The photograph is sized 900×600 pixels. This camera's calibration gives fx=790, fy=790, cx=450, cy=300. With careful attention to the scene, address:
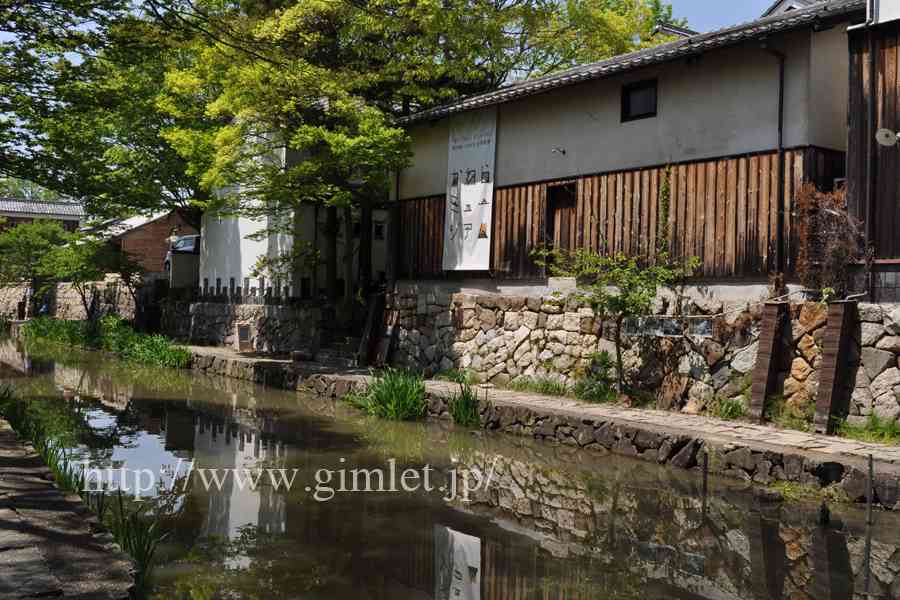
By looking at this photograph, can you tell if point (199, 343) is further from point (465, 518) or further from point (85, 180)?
point (465, 518)

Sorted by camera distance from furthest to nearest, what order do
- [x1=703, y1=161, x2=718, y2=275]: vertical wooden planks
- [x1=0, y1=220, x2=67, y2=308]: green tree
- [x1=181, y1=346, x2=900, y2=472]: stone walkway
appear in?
[x1=0, y1=220, x2=67, y2=308]: green tree
[x1=703, y1=161, x2=718, y2=275]: vertical wooden planks
[x1=181, y1=346, x2=900, y2=472]: stone walkway

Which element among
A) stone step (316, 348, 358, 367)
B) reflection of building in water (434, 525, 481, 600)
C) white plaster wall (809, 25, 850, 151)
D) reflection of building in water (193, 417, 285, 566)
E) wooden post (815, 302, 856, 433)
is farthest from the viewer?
stone step (316, 348, 358, 367)

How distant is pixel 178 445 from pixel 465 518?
534 centimetres

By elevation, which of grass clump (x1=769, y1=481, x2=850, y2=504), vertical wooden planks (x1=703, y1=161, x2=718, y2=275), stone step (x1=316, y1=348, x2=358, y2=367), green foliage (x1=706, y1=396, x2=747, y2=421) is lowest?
grass clump (x1=769, y1=481, x2=850, y2=504)

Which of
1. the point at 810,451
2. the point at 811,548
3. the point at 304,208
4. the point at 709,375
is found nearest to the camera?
the point at 811,548

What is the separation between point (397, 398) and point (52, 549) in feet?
28.5

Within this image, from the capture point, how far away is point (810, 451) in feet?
29.1

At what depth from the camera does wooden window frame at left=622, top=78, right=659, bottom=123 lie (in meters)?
13.6

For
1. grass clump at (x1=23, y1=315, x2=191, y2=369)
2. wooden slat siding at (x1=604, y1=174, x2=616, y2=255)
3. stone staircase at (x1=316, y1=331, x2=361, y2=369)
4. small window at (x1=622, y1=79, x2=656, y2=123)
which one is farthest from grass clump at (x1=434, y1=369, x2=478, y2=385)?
grass clump at (x1=23, y1=315, x2=191, y2=369)

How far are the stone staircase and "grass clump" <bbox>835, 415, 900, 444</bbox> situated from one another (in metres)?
11.0

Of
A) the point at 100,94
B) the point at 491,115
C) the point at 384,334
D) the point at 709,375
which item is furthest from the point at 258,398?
the point at 709,375

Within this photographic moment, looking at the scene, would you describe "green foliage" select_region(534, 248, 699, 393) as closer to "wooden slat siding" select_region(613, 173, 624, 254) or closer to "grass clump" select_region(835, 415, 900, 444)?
"wooden slat siding" select_region(613, 173, 624, 254)

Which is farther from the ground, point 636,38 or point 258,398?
point 636,38

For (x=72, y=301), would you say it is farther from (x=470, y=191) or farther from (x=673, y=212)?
(x=673, y=212)
